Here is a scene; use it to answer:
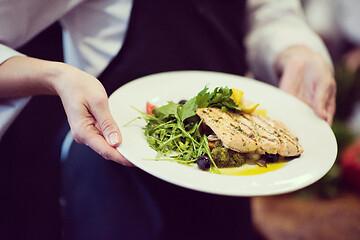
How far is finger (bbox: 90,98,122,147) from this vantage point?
3.43 ft

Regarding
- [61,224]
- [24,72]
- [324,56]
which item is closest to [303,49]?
[324,56]

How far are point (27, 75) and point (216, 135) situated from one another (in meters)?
0.73

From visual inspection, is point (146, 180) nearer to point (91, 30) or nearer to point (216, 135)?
point (216, 135)

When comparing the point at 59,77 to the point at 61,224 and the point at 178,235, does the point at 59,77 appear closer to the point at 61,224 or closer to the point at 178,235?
the point at 61,224

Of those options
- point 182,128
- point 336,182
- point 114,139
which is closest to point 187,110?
point 182,128

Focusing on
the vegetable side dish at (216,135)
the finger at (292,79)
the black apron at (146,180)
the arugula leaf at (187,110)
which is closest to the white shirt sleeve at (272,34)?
the finger at (292,79)

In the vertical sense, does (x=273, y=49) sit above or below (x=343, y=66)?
above

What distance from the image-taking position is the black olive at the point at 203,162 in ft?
A: 3.66

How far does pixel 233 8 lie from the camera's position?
1.83 meters

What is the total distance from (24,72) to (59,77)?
0.16 m

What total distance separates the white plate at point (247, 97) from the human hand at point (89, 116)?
5 cm

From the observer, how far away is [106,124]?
3.49 feet

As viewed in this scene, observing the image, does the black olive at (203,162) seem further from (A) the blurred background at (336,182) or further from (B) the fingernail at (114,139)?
(A) the blurred background at (336,182)

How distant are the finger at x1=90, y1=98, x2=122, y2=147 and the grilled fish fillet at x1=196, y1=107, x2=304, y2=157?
14.0 inches
